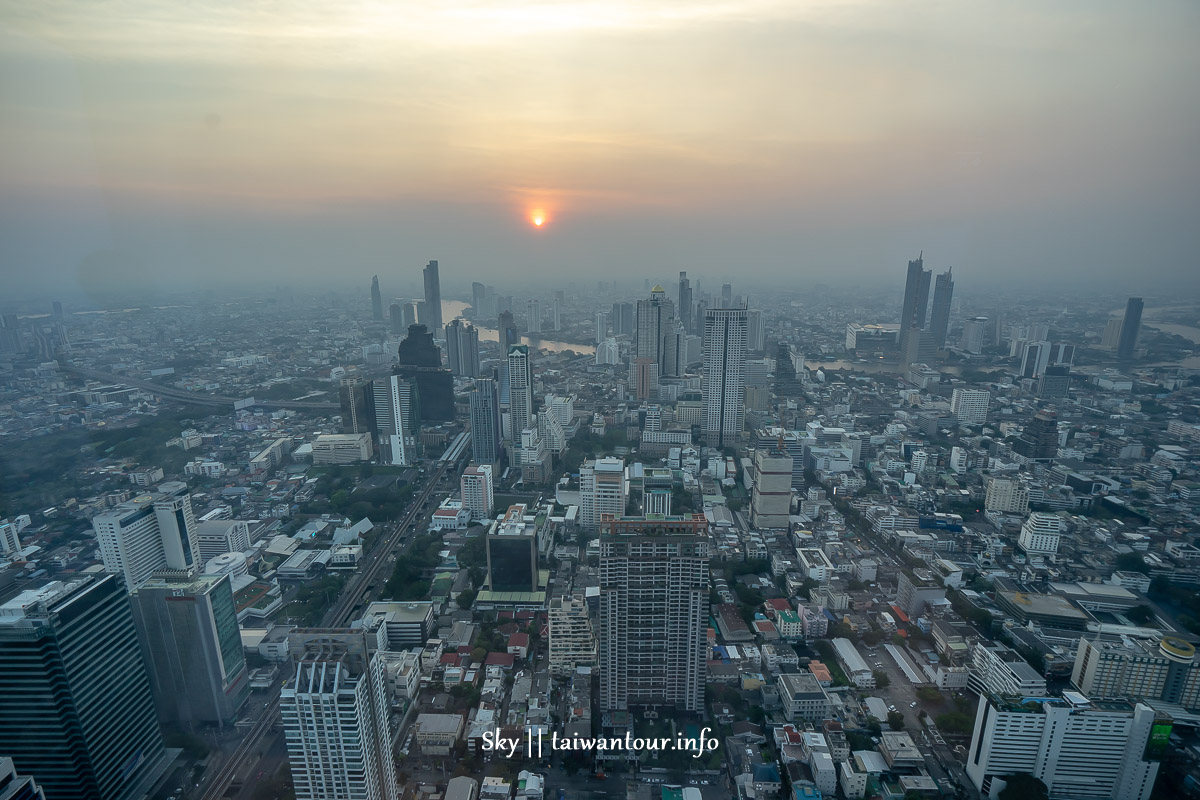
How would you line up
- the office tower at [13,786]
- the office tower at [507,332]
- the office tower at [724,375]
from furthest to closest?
1. the office tower at [507,332]
2. the office tower at [724,375]
3. the office tower at [13,786]

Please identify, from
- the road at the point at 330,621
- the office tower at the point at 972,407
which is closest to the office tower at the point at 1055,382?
the office tower at the point at 972,407

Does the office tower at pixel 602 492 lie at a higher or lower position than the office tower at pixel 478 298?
lower

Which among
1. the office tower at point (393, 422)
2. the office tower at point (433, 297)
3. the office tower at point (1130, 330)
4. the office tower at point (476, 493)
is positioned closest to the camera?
the office tower at point (476, 493)

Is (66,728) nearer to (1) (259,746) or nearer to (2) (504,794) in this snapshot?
(1) (259,746)

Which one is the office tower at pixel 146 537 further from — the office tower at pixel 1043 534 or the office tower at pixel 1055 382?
the office tower at pixel 1055 382

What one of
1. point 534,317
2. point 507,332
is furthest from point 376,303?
point 534,317

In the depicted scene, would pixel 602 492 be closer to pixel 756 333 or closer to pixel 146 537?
pixel 146 537

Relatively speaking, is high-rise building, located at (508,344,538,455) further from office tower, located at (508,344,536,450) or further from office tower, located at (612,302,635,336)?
office tower, located at (612,302,635,336)
